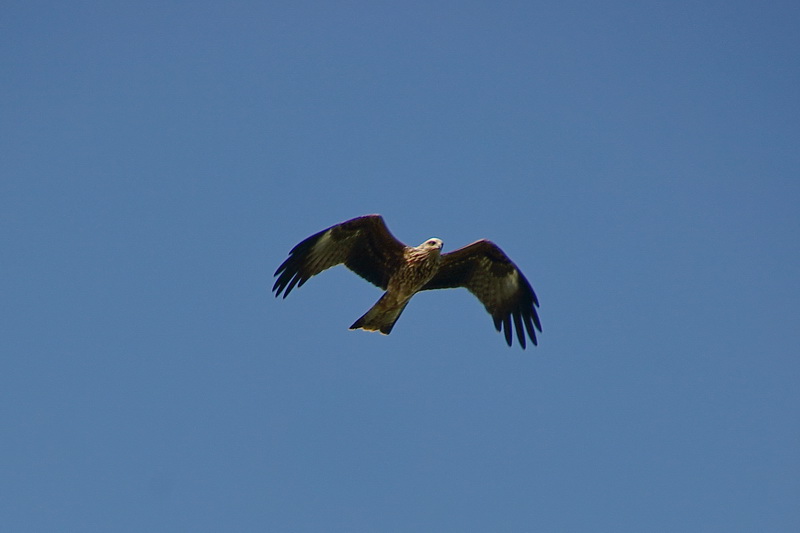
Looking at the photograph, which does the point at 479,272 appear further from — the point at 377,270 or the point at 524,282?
the point at 377,270

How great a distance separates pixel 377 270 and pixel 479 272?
151 centimetres

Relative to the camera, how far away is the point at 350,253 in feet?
35.7

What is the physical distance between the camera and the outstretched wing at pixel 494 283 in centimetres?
1113

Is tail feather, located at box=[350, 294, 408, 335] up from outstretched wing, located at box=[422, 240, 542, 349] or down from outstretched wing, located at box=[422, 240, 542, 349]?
down

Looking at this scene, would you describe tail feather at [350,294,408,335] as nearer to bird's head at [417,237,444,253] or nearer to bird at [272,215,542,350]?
bird at [272,215,542,350]

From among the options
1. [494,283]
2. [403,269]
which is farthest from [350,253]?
[494,283]

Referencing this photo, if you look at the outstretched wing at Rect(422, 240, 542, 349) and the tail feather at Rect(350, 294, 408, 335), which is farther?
the outstretched wing at Rect(422, 240, 542, 349)

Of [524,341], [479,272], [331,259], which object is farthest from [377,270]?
[524,341]

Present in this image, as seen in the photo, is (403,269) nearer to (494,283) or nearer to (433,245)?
(433,245)

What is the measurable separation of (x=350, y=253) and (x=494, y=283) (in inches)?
83.1

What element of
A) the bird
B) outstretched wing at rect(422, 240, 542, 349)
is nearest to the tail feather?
the bird

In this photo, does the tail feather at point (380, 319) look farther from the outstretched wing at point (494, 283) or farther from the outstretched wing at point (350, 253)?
the outstretched wing at point (494, 283)

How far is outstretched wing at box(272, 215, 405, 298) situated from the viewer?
10.6 m

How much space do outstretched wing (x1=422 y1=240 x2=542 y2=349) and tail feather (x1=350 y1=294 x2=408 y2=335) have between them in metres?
0.80
